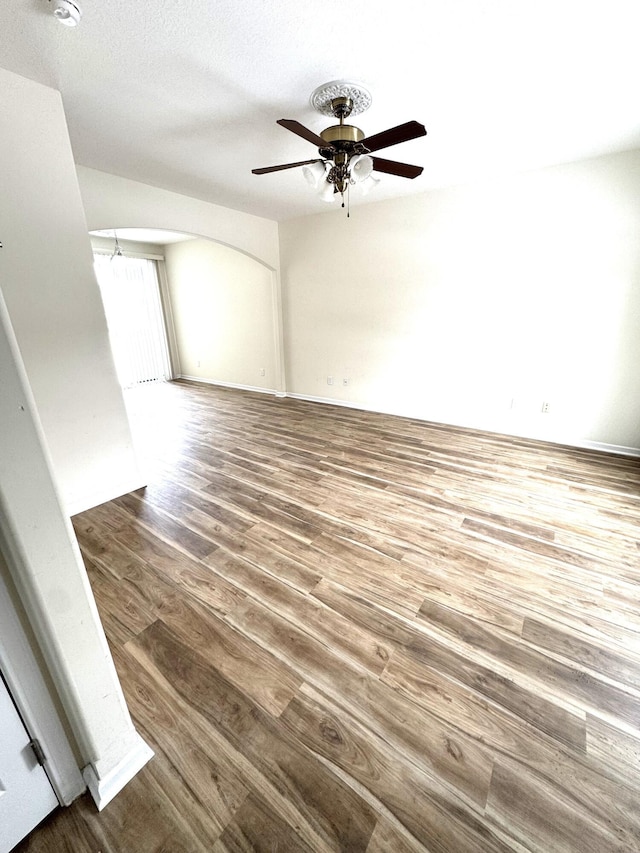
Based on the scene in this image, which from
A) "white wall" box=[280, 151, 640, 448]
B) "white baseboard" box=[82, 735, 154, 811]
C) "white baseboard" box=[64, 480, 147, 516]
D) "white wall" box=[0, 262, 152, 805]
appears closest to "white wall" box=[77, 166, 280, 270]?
"white wall" box=[280, 151, 640, 448]

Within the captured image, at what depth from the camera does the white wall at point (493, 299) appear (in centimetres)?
302

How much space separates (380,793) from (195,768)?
579 millimetres

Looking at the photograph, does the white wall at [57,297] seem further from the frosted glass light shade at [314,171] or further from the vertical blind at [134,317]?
the vertical blind at [134,317]

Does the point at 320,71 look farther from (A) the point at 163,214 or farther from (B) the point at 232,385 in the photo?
(B) the point at 232,385

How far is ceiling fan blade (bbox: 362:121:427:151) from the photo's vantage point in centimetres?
170

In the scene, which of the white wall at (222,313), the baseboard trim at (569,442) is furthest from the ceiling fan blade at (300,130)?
the white wall at (222,313)

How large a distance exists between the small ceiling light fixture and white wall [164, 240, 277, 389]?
12.2 ft

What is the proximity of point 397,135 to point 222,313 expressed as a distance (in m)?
4.87

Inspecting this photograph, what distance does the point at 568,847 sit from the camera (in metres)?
0.88

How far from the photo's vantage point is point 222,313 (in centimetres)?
611

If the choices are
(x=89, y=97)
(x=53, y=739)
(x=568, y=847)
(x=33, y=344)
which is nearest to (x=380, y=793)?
(x=568, y=847)

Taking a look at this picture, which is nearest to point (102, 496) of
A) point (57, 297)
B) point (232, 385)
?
point (57, 297)

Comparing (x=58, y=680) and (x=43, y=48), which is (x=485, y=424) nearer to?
(x=58, y=680)

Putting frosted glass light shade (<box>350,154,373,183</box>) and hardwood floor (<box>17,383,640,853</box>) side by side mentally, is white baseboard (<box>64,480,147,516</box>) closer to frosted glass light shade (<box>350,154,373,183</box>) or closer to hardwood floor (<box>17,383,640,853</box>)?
hardwood floor (<box>17,383,640,853</box>)
